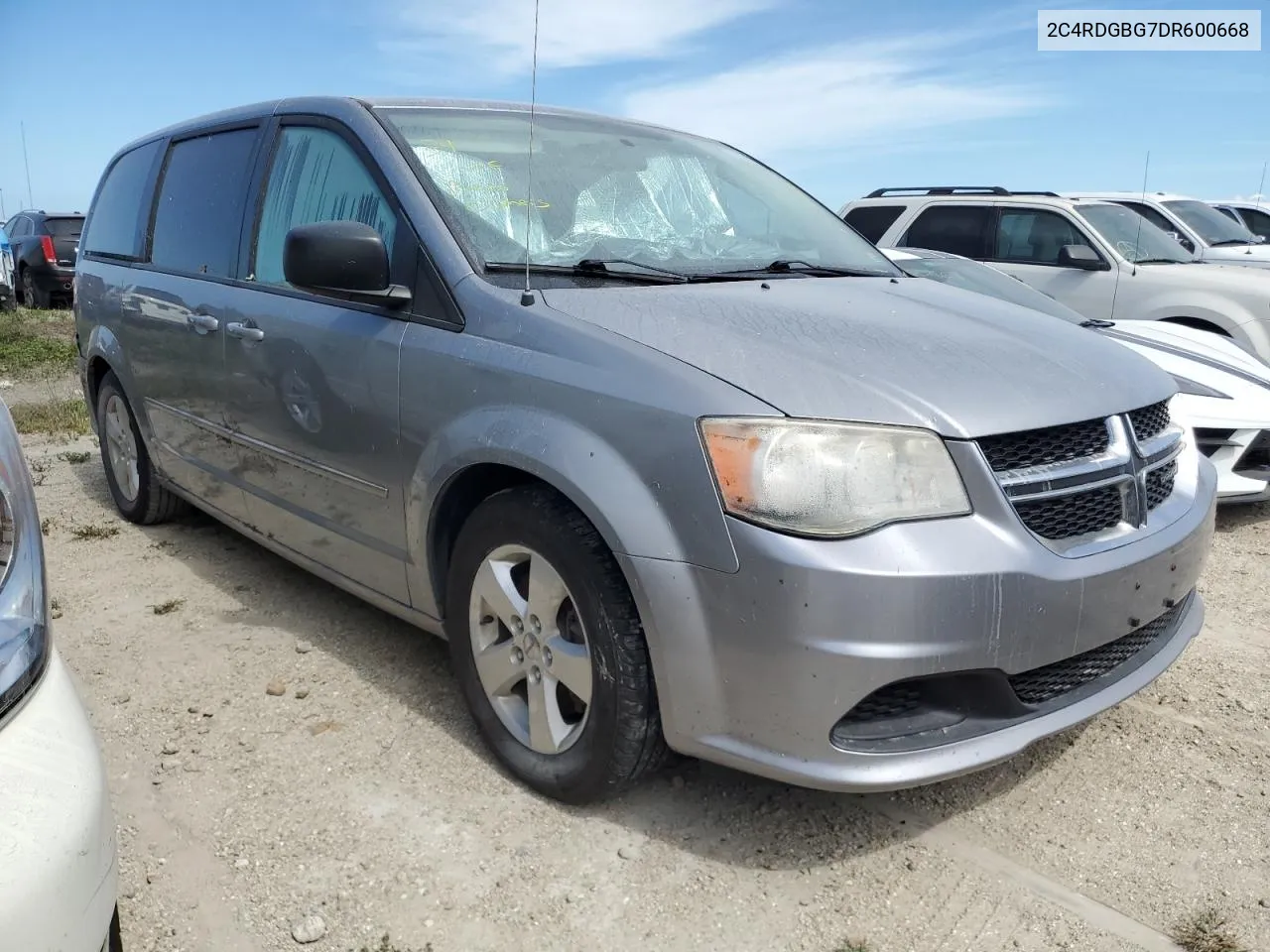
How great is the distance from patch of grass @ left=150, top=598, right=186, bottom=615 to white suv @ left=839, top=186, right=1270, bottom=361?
6.25m

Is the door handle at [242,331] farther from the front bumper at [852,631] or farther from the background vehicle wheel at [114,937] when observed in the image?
the background vehicle wheel at [114,937]

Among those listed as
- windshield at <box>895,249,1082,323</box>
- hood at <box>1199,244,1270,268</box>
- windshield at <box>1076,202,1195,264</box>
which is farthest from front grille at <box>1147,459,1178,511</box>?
hood at <box>1199,244,1270,268</box>

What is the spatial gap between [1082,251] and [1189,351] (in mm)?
2782

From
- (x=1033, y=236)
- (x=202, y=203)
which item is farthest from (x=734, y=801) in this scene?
(x=1033, y=236)

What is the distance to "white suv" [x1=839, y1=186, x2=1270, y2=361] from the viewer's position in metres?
7.55

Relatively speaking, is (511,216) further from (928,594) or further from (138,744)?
(138,744)

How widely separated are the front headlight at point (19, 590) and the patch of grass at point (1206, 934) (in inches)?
85.4

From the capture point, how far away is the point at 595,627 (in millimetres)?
2363

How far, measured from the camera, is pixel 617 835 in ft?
8.26

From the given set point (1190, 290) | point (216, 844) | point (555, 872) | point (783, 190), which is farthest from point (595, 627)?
point (1190, 290)

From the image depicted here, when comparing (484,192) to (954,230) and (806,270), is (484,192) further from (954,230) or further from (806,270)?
(954,230)

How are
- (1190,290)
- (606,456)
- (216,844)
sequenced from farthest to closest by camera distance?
(1190,290) → (216,844) → (606,456)

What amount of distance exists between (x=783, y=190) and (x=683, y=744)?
2.28 m

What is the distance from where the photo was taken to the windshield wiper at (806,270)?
10.1ft
